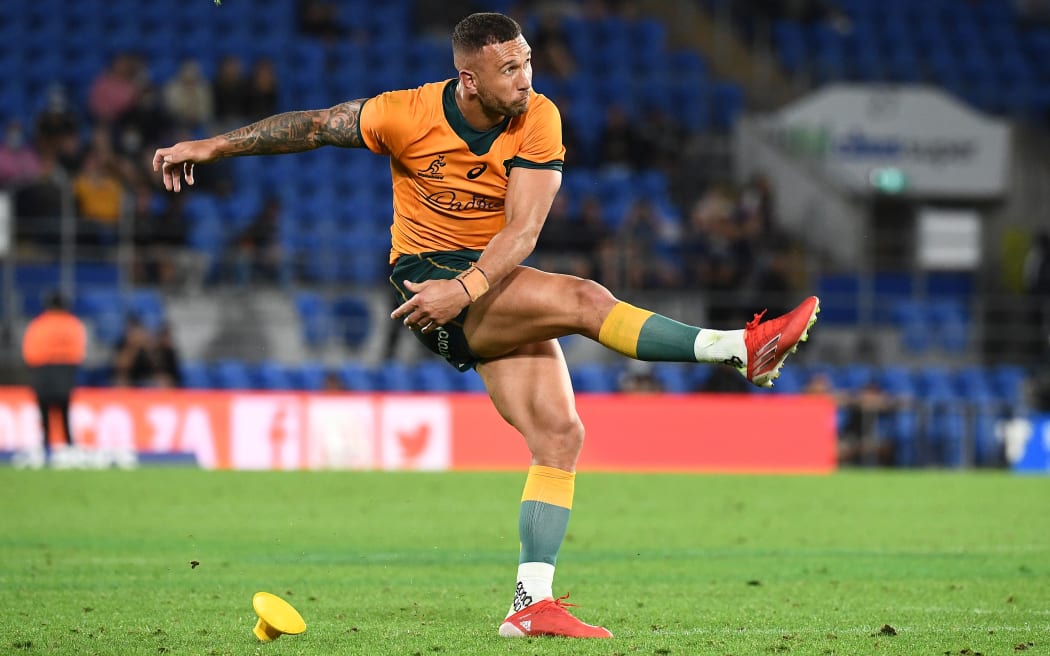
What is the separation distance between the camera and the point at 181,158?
5.93 metres

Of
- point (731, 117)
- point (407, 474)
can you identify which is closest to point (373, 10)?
point (731, 117)

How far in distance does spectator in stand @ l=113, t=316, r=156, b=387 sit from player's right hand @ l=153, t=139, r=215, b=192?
11898mm

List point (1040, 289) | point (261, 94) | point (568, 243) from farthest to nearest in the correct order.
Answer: point (1040, 289) < point (261, 94) < point (568, 243)

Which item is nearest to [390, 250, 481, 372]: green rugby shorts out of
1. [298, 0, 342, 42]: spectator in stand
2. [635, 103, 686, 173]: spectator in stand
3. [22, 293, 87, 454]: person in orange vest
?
[22, 293, 87, 454]: person in orange vest

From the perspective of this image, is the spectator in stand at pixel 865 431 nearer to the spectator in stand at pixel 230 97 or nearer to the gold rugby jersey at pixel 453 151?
the spectator in stand at pixel 230 97

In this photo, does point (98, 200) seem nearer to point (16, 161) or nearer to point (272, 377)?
point (16, 161)

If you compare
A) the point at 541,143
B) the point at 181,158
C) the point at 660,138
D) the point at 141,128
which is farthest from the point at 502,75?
the point at 660,138

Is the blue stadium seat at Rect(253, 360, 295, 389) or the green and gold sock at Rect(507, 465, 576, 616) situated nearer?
the green and gold sock at Rect(507, 465, 576, 616)

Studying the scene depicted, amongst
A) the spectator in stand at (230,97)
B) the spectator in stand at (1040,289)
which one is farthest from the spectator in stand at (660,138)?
the spectator in stand at (230,97)

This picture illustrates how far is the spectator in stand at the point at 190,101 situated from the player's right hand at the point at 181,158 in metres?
14.7

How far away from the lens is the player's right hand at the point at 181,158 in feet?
19.4

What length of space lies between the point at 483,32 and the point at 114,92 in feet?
51.6

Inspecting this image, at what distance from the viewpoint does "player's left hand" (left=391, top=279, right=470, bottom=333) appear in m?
5.55

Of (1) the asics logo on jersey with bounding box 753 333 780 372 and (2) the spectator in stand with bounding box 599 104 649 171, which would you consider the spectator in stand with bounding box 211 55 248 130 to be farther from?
(1) the asics logo on jersey with bounding box 753 333 780 372
